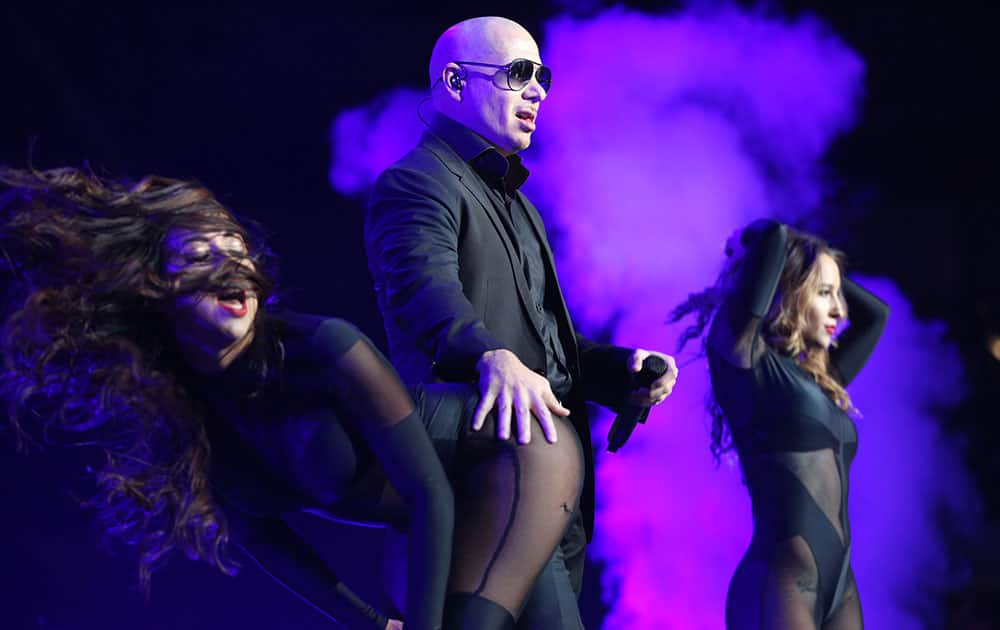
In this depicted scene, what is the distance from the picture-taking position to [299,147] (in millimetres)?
3582

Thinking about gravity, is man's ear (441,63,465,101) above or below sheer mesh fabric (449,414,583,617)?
above

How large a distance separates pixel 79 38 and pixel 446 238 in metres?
2.06

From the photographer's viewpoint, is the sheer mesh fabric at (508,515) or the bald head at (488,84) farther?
the bald head at (488,84)

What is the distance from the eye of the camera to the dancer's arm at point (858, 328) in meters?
3.26

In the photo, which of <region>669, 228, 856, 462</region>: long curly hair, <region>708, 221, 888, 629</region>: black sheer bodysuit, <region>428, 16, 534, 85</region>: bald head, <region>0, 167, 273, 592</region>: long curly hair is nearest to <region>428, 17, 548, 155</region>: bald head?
<region>428, 16, 534, 85</region>: bald head

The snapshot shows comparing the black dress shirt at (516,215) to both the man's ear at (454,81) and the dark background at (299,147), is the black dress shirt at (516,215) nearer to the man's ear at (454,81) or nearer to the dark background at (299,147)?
the man's ear at (454,81)

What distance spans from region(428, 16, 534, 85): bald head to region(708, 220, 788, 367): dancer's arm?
89cm

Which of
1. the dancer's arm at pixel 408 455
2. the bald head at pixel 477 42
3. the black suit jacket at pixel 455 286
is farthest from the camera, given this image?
the bald head at pixel 477 42

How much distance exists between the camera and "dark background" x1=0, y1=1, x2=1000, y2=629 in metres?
3.11

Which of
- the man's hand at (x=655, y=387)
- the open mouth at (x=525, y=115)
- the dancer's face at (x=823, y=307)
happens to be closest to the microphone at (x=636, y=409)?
the man's hand at (x=655, y=387)

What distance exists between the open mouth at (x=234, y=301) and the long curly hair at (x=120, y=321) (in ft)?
0.05

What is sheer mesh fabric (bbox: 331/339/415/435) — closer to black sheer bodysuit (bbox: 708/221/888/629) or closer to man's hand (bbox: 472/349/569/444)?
man's hand (bbox: 472/349/569/444)

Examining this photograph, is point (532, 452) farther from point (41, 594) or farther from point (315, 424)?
point (41, 594)

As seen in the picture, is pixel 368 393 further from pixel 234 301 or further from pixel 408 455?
pixel 234 301
